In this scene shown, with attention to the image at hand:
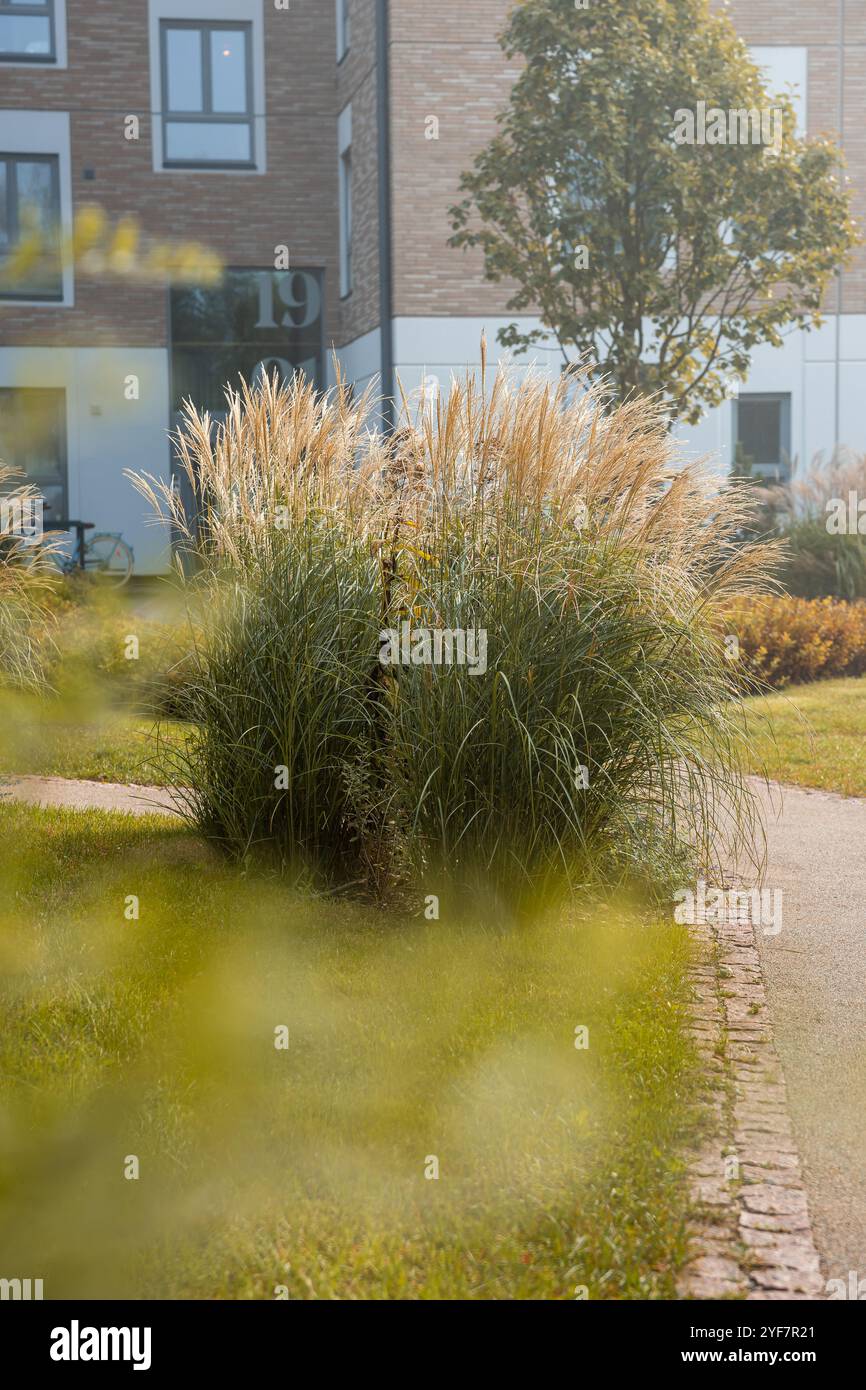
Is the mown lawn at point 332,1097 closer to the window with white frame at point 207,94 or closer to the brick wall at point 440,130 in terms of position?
the brick wall at point 440,130

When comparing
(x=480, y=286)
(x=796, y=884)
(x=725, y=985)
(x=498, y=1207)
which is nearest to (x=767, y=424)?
(x=480, y=286)

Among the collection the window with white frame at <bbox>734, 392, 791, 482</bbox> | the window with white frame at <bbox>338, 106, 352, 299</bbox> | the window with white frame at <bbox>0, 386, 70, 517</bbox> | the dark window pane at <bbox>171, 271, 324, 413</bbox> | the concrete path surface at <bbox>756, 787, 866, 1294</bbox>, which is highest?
the window with white frame at <bbox>338, 106, 352, 299</bbox>

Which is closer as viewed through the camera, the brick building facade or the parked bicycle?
the parked bicycle

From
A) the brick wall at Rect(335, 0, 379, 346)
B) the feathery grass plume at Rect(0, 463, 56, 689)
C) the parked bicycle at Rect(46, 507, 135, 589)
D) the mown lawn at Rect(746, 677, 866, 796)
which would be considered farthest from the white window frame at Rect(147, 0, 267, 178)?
the feathery grass plume at Rect(0, 463, 56, 689)

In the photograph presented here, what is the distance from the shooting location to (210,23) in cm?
2119

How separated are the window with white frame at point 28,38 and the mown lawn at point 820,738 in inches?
616

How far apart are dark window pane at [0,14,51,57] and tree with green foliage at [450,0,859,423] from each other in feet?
32.6

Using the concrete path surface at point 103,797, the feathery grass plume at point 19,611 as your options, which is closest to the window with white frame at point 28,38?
the concrete path surface at point 103,797

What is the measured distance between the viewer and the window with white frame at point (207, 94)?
2111cm

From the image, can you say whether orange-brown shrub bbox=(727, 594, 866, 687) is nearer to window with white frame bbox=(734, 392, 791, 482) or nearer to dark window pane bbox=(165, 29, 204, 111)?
window with white frame bbox=(734, 392, 791, 482)

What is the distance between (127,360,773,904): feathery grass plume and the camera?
486 centimetres

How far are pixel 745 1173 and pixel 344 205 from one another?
20048 mm
